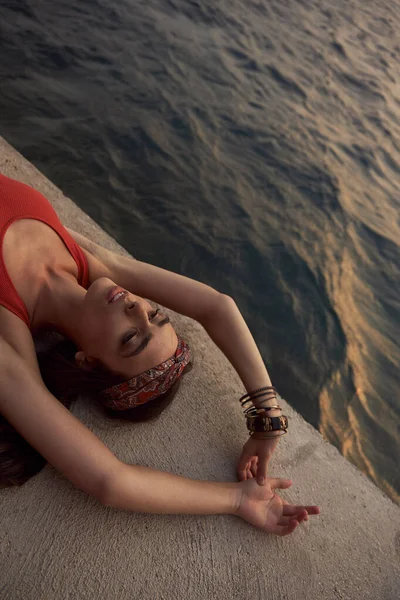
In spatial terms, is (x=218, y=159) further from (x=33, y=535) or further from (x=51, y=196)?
(x=33, y=535)

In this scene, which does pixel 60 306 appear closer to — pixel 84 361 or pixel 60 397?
pixel 84 361

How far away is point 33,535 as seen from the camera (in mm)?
2307

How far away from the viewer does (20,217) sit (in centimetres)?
276

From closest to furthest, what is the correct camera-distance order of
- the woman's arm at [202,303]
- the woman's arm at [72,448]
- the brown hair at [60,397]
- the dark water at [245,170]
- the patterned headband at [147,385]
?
the woman's arm at [72,448], the brown hair at [60,397], the patterned headband at [147,385], the woman's arm at [202,303], the dark water at [245,170]

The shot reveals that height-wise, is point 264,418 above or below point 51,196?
above

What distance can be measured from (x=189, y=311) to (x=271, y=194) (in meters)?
3.36

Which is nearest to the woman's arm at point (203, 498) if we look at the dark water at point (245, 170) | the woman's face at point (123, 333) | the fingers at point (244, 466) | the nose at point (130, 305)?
the fingers at point (244, 466)

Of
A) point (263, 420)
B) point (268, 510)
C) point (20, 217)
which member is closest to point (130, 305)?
point (20, 217)

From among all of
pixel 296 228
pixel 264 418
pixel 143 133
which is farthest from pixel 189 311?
pixel 143 133

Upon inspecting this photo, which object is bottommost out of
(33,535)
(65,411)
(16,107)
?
(16,107)

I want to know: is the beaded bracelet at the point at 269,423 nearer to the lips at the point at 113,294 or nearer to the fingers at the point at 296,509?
the fingers at the point at 296,509

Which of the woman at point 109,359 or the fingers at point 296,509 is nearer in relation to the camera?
the woman at point 109,359

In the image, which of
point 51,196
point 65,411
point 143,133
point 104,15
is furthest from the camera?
point 104,15

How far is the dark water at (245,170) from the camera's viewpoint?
15.2 feet
